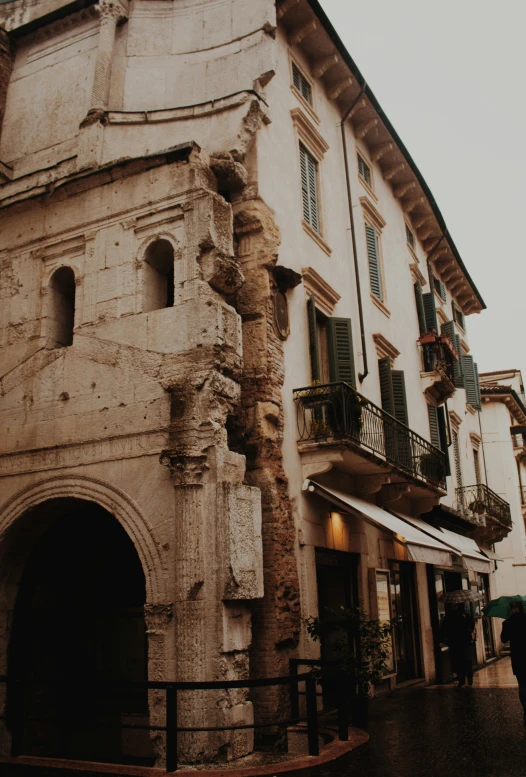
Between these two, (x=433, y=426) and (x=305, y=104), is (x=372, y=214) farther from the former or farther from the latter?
(x=433, y=426)

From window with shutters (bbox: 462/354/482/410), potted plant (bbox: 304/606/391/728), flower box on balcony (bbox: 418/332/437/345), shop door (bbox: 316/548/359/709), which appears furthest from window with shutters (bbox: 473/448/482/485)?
potted plant (bbox: 304/606/391/728)

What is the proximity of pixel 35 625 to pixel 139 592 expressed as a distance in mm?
1533

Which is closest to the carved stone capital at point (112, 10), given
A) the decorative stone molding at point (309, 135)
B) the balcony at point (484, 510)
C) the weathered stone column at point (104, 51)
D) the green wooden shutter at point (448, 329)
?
the weathered stone column at point (104, 51)

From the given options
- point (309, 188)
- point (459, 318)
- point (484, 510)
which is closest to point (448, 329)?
point (459, 318)

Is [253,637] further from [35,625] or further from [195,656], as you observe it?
[35,625]

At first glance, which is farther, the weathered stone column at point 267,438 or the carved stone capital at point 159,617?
the weathered stone column at point 267,438

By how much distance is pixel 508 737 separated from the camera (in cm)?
880

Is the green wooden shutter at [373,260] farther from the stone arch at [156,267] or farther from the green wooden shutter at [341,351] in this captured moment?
the stone arch at [156,267]

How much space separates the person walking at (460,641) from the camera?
1509cm

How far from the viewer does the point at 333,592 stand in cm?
1248

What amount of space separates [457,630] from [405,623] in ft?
3.75

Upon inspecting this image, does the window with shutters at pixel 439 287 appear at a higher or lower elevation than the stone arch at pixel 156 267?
higher

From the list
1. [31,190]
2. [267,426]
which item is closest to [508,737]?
[267,426]

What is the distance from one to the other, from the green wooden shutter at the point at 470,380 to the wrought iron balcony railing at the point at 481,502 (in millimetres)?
3301
